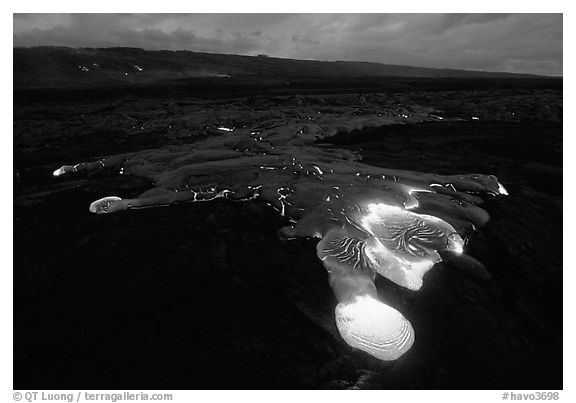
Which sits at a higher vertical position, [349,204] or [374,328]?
[349,204]

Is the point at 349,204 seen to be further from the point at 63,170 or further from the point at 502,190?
the point at 63,170

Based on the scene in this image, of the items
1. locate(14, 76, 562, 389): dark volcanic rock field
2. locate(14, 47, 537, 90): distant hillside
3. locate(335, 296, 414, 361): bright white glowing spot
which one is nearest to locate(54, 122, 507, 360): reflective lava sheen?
locate(335, 296, 414, 361): bright white glowing spot

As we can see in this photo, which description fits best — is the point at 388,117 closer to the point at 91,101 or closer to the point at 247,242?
the point at 247,242

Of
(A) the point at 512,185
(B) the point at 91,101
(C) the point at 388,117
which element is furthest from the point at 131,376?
(B) the point at 91,101

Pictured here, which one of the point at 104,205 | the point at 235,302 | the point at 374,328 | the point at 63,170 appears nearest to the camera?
the point at 374,328

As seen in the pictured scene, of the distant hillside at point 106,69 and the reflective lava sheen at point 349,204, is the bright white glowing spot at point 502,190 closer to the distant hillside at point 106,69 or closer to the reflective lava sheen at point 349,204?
the reflective lava sheen at point 349,204

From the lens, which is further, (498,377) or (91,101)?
(91,101)

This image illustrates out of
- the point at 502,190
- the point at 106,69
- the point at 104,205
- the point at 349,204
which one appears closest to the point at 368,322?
the point at 349,204
